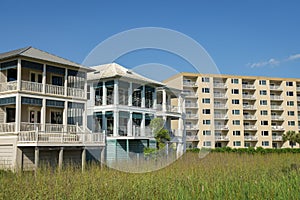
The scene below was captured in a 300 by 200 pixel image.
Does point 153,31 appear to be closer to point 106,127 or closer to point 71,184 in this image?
point 71,184

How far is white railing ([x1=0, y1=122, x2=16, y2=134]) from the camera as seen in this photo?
1962 cm

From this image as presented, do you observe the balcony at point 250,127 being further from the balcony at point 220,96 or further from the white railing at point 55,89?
the white railing at point 55,89

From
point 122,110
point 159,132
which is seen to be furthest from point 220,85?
point 122,110

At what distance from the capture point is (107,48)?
12633 mm

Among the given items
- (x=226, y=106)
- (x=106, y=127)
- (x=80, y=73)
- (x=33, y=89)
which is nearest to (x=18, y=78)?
(x=33, y=89)

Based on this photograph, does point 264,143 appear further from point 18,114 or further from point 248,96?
point 18,114

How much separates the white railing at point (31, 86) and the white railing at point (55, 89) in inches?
19.4

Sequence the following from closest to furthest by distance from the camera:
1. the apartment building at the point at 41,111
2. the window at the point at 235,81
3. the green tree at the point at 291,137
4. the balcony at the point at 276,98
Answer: the apartment building at the point at 41,111 < the green tree at the point at 291,137 < the window at the point at 235,81 < the balcony at the point at 276,98

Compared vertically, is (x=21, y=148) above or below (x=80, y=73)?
below

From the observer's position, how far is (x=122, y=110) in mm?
26734

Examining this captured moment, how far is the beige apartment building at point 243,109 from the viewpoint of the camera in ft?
184

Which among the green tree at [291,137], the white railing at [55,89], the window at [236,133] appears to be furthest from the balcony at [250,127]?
the white railing at [55,89]

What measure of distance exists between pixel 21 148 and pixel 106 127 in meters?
8.31

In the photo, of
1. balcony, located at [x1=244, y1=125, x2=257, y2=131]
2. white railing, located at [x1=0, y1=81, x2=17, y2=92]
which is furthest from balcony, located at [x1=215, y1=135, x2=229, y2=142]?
white railing, located at [x1=0, y1=81, x2=17, y2=92]
